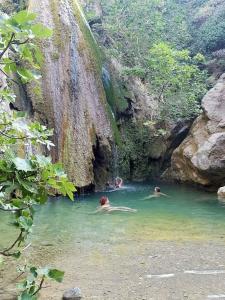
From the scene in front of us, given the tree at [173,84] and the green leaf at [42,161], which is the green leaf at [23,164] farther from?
the tree at [173,84]

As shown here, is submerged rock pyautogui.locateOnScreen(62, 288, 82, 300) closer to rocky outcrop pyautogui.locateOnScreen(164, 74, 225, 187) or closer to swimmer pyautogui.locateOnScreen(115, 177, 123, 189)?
rocky outcrop pyautogui.locateOnScreen(164, 74, 225, 187)

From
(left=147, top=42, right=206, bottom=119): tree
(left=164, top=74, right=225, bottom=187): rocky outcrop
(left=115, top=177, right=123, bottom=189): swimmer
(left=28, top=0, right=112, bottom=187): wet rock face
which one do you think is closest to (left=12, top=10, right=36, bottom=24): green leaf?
(left=28, top=0, right=112, bottom=187): wet rock face

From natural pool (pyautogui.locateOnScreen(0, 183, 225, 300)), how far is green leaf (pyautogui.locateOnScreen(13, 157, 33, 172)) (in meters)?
Result: 3.21

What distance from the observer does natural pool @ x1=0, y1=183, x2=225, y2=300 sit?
5492 mm

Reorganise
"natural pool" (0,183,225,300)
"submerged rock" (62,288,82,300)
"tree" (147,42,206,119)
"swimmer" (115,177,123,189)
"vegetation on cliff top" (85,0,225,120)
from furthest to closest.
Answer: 1. "vegetation on cliff top" (85,0,225,120)
2. "tree" (147,42,206,119)
3. "swimmer" (115,177,123,189)
4. "natural pool" (0,183,225,300)
5. "submerged rock" (62,288,82,300)

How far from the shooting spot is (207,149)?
1527 centimetres

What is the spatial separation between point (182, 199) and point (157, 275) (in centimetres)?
837

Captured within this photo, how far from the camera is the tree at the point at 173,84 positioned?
59.8 feet

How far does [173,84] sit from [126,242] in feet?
41.1

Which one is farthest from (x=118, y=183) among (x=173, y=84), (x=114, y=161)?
(x=173, y=84)

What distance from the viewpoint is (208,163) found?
15203 mm

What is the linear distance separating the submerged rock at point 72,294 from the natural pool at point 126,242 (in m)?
0.16

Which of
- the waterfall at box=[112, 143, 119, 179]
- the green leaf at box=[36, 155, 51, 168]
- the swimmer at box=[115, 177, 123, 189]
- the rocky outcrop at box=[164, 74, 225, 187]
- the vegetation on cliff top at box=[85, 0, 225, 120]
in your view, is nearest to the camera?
the green leaf at box=[36, 155, 51, 168]

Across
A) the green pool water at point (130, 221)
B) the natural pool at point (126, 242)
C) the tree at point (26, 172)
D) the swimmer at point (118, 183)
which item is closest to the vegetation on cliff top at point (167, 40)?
the swimmer at point (118, 183)
